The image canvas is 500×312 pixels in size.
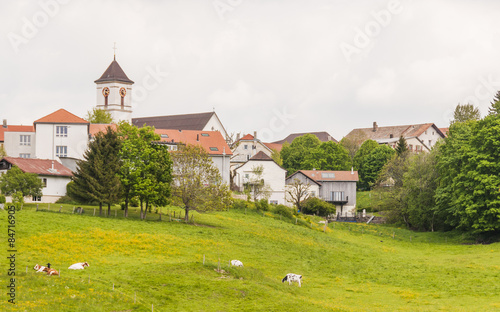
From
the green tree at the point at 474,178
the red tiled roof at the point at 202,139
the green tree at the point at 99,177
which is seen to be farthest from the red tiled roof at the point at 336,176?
the green tree at the point at 99,177

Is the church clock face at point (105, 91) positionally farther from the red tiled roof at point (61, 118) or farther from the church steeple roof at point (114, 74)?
the red tiled roof at point (61, 118)

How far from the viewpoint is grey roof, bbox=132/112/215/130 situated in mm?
132250

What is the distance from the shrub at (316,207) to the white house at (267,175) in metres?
6.14

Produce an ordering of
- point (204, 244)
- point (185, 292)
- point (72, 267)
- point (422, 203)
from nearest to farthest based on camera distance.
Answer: point (185, 292)
point (72, 267)
point (204, 244)
point (422, 203)

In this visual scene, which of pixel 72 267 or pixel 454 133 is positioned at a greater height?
pixel 454 133

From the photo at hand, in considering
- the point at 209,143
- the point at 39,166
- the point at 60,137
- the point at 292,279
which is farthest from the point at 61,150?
the point at 292,279

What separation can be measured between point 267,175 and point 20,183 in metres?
46.5

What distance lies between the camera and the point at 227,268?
41156 mm

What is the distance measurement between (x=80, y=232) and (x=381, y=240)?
38.0m

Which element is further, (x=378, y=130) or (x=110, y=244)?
(x=378, y=130)

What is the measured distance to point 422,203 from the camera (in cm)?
8138

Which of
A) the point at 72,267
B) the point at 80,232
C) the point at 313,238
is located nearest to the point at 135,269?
the point at 72,267

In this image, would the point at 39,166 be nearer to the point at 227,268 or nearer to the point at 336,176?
the point at 227,268

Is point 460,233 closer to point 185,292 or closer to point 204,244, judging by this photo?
point 204,244
